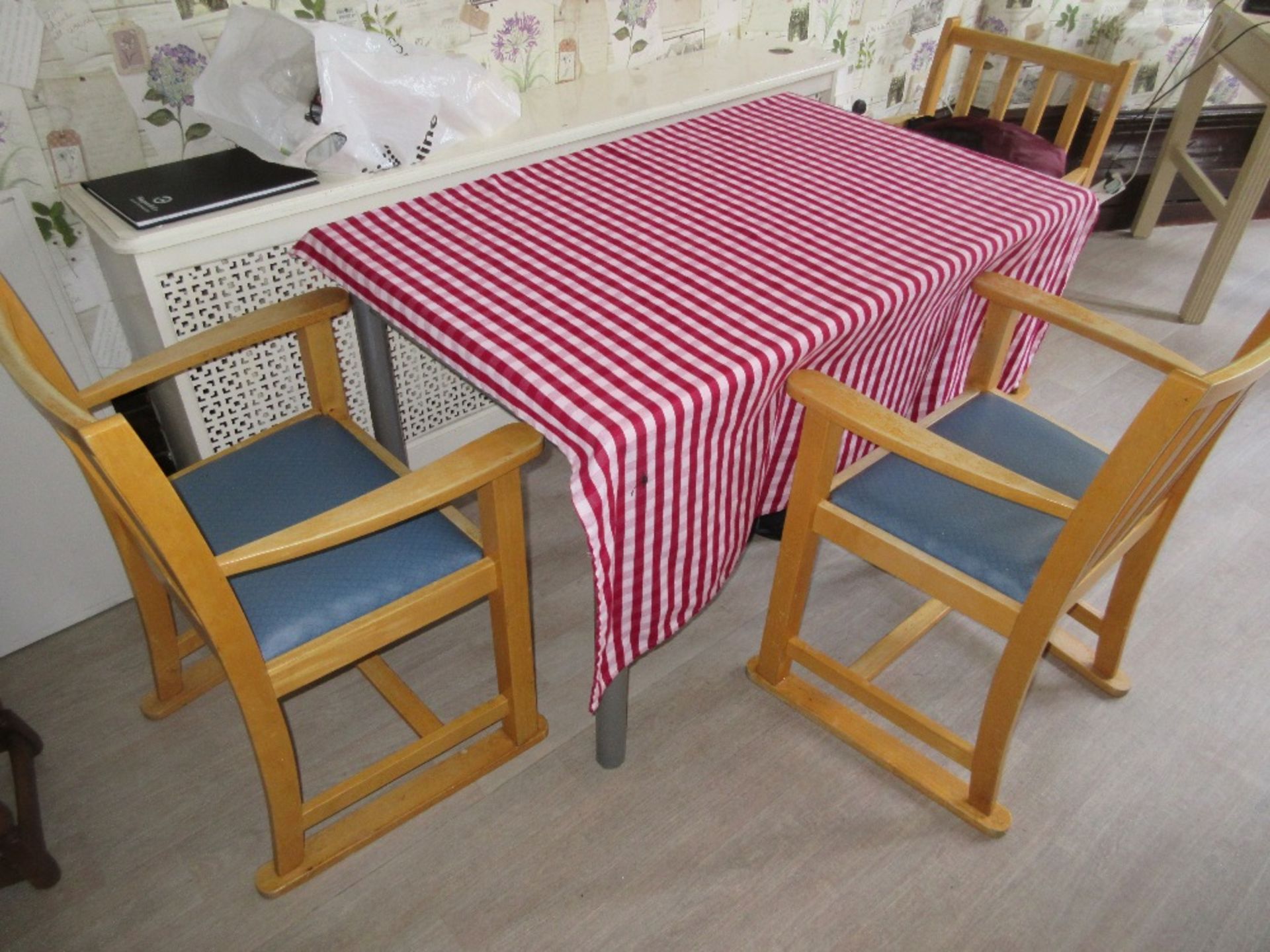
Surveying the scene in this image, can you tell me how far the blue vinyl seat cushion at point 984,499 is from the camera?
1.30 metres

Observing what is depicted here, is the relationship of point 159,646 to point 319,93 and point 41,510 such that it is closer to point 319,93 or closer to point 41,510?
point 41,510

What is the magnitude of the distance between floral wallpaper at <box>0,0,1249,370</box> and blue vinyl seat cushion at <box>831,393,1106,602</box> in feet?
3.73

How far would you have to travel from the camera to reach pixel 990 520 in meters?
1.35

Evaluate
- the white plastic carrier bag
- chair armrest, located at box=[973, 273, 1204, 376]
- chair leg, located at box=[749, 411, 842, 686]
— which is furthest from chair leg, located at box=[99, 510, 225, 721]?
chair armrest, located at box=[973, 273, 1204, 376]

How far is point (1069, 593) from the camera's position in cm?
121

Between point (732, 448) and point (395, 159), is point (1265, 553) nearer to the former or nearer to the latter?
point (732, 448)

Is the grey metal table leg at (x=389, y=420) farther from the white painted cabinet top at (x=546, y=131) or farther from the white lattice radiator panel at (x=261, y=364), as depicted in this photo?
the white painted cabinet top at (x=546, y=131)

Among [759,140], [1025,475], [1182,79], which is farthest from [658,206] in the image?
[1182,79]

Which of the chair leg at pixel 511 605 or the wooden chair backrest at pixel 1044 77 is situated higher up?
the wooden chair backrest at pixel 1044 77

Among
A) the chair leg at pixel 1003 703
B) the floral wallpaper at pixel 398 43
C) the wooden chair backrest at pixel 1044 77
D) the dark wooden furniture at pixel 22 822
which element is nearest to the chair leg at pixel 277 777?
the dark wooden furniture at pixel 22 822

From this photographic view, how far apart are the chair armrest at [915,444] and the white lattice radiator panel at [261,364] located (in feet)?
2.70

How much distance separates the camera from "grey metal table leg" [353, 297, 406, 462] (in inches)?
59.9

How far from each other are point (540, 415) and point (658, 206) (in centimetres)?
58

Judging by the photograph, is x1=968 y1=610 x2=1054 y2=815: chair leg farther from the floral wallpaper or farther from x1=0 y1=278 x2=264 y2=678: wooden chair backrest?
the floral wallpaper
